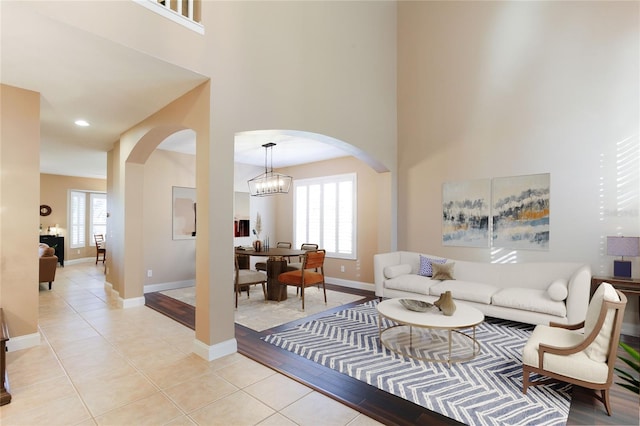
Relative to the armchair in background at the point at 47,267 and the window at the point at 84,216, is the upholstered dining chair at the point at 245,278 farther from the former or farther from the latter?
the window at the point at 84,216

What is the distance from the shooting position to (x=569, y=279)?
12.9ft

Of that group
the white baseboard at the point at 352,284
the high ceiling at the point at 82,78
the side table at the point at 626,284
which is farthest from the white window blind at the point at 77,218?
the side table at the point at 626,284

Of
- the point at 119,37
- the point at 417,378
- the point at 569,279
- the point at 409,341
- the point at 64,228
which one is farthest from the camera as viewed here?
the point at 64,228

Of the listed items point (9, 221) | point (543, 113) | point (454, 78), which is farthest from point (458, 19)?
point (9, 221)

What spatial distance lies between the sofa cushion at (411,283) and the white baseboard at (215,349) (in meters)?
2.58

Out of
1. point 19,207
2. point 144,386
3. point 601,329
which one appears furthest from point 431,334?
point 19,207

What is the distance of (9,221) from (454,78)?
6.23 metres

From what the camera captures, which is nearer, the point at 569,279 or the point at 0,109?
the point at 0,109

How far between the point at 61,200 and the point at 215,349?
979cm

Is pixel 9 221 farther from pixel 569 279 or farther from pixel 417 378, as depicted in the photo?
pixel 569 279

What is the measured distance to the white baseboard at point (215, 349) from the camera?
10.4 ft

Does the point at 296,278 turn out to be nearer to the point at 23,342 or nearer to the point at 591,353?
the point at 23,342

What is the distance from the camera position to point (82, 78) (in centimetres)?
317

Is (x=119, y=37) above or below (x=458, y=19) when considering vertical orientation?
below
